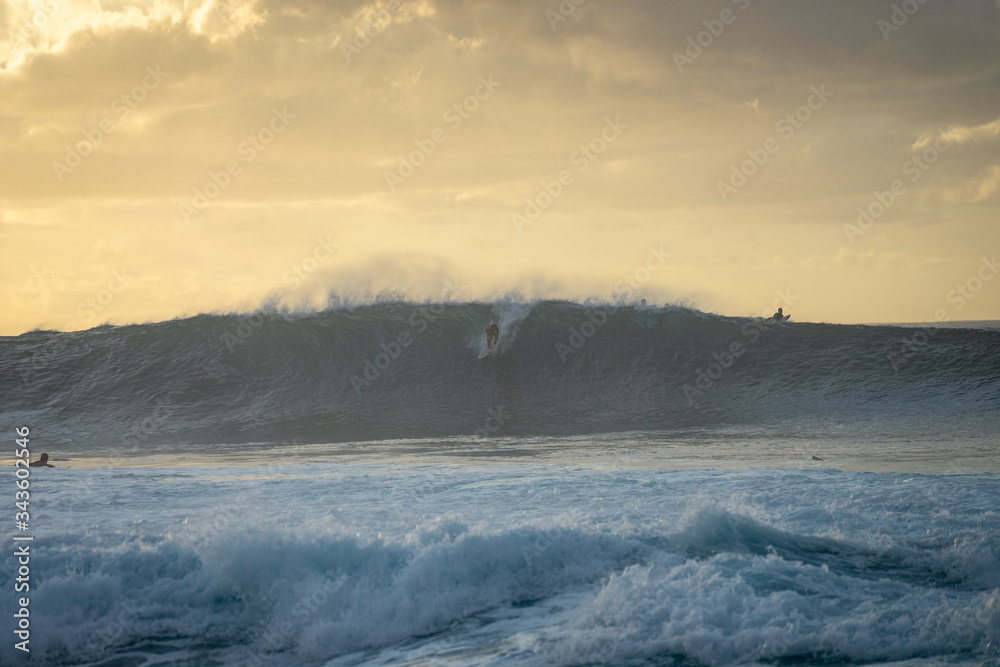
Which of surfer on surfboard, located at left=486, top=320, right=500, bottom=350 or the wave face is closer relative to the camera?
the wave face

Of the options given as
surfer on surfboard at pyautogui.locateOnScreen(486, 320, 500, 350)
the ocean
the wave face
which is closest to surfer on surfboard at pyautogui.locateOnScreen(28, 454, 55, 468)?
the ocean

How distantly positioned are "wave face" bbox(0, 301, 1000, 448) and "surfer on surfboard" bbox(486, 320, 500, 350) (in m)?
0.22

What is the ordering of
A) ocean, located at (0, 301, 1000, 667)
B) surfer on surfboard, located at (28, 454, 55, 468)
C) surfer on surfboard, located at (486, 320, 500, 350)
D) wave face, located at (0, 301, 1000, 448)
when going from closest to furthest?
ocean, located at (0, 301, 1000, 667) < surfer on surfboard, located at (28, 454, 55, 468) < wave face, located at (0, 301, 1000, 448) < surfer on surfboard, located at (486, 320, 500, 350)

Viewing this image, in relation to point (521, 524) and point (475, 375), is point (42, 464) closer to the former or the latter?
point (521, 524)

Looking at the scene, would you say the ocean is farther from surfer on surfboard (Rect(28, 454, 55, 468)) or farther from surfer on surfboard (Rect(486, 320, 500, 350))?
surfer on surfboard (Rect(486, 320, 500, 350))

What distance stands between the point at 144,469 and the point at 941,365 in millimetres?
16307

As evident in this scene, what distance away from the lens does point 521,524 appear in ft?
19.8

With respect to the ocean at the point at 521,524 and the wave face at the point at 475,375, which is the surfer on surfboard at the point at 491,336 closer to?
the wave face at the point at 475,375

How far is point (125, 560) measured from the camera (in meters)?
5.47

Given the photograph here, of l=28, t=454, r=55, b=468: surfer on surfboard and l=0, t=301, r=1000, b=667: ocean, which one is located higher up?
l=28, t=454, r=55, b=468: surfer on surfboard

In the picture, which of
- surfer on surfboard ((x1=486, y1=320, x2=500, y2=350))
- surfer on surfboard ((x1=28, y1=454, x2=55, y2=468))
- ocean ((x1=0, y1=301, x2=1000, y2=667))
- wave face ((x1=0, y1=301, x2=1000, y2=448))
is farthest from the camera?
surfer on surfboard ((x1=486, y1=320, x2=500, y2=350))

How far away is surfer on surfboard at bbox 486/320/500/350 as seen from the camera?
19547 millimetres

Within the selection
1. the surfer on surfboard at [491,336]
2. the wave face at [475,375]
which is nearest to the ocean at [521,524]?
the wave face at [475,375]

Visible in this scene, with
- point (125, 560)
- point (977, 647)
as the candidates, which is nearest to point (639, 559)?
point (977, 647)
